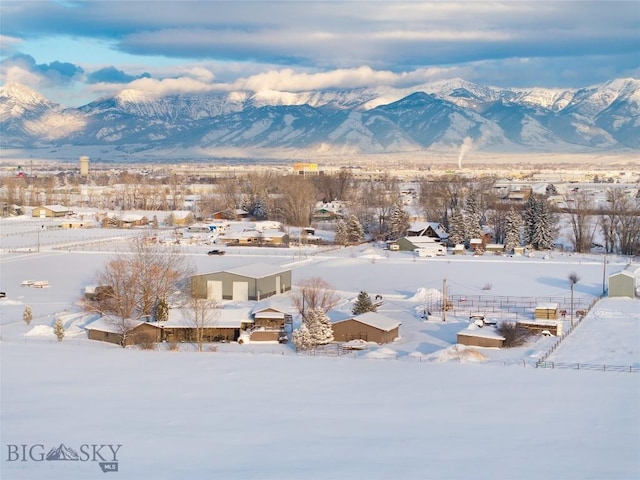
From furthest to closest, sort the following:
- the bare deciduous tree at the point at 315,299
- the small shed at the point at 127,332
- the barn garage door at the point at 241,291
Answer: the barn garage door at the point at 241,291 → the bare deciduous tree at the point at 315,299 → the small shed at the point at 127,332

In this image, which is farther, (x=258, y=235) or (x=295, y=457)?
(x=258, y=235)

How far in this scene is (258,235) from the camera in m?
36.2

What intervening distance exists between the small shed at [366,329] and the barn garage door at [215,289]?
514 centimetres

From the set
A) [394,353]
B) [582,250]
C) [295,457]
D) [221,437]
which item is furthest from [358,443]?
[582,250]

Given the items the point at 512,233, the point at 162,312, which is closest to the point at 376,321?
the point at 162,312

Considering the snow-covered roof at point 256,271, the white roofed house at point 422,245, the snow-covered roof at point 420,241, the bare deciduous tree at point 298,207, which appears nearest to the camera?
the snow-covered roof at point 256,271

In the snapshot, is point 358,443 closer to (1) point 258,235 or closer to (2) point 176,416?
(2) point 176,416

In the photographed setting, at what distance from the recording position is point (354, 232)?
36.0 m

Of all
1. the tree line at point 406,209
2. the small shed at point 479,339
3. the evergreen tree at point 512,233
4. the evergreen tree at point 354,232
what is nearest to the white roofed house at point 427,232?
the tree line at point 406,209

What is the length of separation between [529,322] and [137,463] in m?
11.3

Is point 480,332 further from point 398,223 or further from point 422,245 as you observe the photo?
point 398,223

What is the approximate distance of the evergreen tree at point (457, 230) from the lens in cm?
3544

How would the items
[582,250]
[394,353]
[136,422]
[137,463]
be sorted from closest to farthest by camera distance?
[137,463] → [136,422] → [394,353] → [582,250]

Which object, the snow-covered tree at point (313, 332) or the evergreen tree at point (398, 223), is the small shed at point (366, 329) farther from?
the evergreen tree at point (398, 223)
